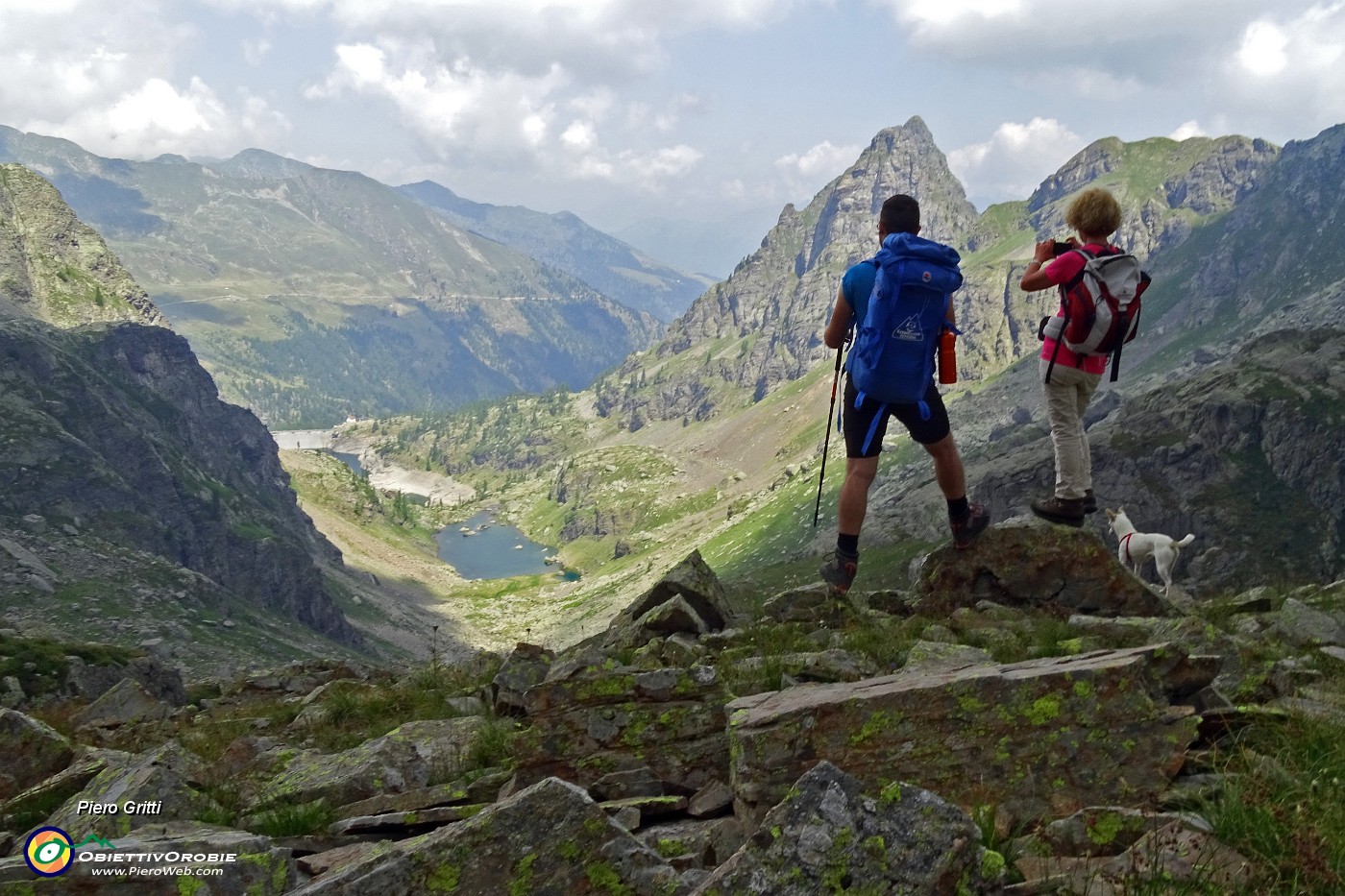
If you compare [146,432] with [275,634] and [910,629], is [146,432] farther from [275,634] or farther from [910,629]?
[910,629]

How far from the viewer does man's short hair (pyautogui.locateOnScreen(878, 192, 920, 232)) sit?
1106 cm

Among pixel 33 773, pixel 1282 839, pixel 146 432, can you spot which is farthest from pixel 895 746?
pixel 146 432

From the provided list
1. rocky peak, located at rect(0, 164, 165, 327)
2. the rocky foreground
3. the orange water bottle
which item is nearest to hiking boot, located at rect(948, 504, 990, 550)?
the rocky foreground

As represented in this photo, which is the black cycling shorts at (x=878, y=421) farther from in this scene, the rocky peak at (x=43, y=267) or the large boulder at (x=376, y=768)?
the rocky peak at (x=43, y=267)

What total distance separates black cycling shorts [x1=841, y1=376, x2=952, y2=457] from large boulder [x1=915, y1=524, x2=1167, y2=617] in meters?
3.25

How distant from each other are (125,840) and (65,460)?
13641 centimetres

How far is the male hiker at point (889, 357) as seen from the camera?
10602 mm

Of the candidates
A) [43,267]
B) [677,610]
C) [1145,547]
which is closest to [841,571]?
[677,610]

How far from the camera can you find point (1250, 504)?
333 ft

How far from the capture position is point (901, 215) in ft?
36.2

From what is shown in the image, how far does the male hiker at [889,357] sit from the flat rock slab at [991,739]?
4.79m

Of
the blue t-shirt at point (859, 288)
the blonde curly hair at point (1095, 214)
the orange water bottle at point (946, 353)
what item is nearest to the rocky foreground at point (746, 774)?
the orange water bottle at point (946, 353)

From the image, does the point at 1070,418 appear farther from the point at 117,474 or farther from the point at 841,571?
the point at 117,474

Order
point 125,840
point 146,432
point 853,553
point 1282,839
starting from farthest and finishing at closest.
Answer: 1. point 146,432
2. point 853,553
3. point 125,840
4. point 1282,839
